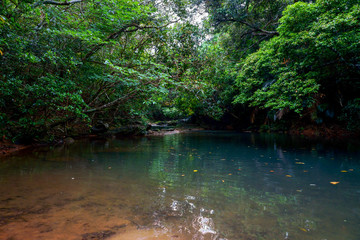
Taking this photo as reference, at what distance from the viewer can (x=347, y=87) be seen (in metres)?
13.2

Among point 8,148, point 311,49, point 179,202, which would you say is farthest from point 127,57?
point 311,49

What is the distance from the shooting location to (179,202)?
2.87 metres

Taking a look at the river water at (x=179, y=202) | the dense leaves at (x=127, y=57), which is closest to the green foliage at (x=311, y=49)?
the dense leaves at (x=127, y=57)

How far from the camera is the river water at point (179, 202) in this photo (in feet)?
6.89

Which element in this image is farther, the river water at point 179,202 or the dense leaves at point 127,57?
the dense leaves at point 127,57

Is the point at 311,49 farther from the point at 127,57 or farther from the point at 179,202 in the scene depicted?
the point at 179,202

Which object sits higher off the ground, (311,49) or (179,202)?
(311,49)

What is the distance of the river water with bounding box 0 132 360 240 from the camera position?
210cm

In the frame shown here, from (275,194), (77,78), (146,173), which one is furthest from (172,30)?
(275,194)

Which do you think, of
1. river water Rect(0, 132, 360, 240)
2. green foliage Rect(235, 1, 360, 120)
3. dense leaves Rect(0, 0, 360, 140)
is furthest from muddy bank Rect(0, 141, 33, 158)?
green foliage Rect(235, 1, 360, 120)

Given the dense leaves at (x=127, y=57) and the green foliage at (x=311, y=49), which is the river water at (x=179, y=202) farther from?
the green foliage at (x=311, y=49)

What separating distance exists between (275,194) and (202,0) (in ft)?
45.2

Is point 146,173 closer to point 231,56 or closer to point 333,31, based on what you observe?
point 333,31

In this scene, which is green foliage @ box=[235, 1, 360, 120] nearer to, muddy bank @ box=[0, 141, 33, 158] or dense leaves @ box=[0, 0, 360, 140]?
dense leaves @ box=[0, 0, 360, 140]
